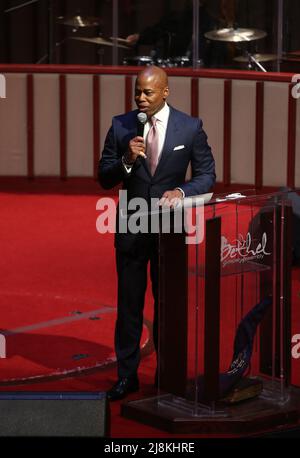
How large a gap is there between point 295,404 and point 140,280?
925mm

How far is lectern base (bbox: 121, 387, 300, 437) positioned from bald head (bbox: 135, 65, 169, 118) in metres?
1.30

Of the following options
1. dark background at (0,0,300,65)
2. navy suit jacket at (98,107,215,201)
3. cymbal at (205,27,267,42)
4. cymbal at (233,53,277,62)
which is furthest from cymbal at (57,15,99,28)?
navy suit jacket at (98,107,215,201)

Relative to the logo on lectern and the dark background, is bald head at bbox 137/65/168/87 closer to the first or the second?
the logo on lectern

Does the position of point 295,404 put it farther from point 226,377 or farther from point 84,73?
point 84,73

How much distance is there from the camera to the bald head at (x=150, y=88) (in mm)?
5629

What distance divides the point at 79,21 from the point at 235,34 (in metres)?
2.08

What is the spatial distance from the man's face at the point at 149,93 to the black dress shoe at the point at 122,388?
130cm

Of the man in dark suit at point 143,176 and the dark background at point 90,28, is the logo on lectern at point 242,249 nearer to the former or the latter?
the man in dark suit at point 143,176

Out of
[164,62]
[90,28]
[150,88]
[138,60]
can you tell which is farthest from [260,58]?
[150,88]

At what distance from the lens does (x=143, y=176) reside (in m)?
5.90

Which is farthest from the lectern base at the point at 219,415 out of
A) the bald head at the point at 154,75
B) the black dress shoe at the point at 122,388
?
the bald head at the point at 154,75

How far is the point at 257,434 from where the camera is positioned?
215 inches

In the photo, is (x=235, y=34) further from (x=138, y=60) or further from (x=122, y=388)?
(x=122, y=388)

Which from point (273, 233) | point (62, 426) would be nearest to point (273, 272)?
point (273, 233)
